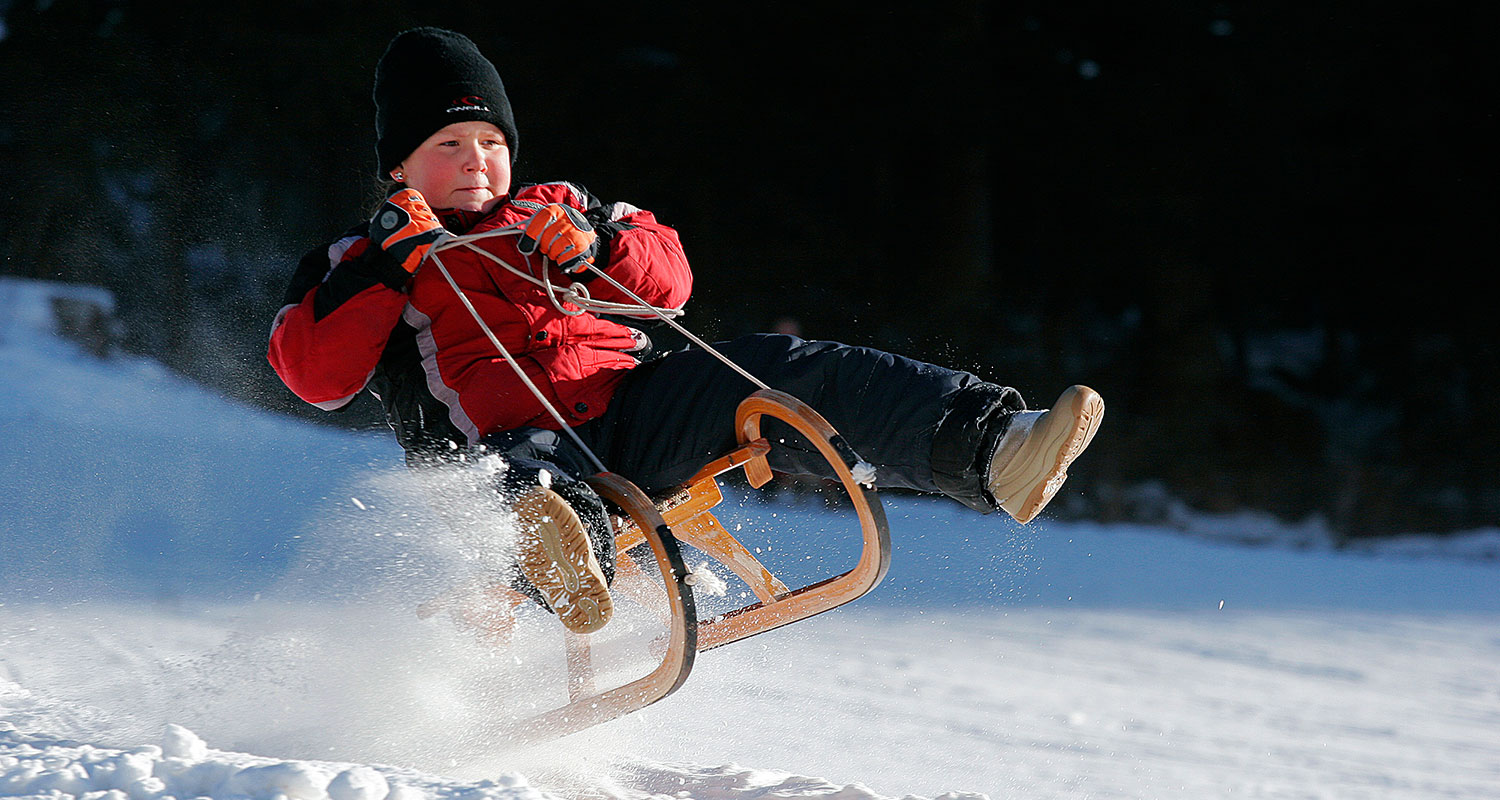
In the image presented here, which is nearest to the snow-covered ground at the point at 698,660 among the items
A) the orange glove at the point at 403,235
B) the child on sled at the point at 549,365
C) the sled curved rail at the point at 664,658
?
the sled curved rail at the point at 664,658

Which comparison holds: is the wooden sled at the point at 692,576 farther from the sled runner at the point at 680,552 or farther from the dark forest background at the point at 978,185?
the dark forest background at the point at 978,185

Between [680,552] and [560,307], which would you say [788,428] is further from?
[560,307]

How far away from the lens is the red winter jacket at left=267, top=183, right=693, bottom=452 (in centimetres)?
192

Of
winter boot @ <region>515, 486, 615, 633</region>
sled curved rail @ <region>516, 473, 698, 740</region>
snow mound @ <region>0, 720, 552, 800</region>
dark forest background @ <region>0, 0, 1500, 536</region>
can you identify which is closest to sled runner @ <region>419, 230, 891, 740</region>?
sled curved rail @ <region>516, 473, 698, 740</region>

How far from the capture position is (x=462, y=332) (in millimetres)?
2029

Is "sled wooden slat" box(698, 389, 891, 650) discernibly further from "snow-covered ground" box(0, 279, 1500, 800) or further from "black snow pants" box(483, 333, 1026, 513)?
"snow-covered ground" box(0, 279, 1500, 800)

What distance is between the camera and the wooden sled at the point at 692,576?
5.74 feet

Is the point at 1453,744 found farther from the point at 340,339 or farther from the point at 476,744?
the point at 340,339

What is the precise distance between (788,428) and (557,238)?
1.61 ft

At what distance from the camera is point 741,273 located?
632cm

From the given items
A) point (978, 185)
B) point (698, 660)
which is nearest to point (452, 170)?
point (698, 660)

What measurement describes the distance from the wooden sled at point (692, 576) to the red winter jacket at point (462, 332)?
24cm

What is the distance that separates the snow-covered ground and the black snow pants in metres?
0.31

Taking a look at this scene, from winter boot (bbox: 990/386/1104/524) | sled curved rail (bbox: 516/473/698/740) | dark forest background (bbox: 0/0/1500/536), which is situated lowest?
sled curved rail (bbox: 516/473/698/740)
